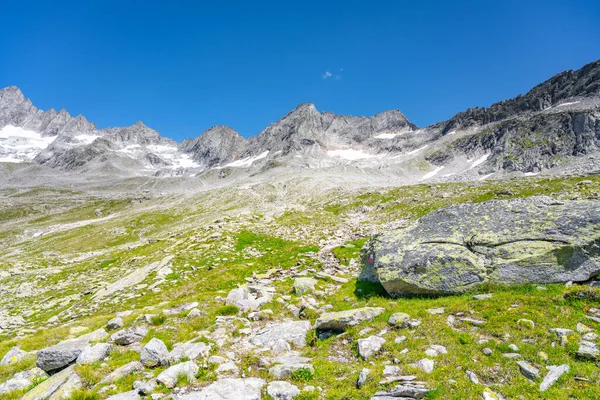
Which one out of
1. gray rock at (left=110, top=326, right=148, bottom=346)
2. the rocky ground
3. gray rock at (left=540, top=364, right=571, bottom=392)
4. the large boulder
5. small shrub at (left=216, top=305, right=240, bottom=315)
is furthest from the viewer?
small shrub at (left=216, top=305, right=240, bottom=315)

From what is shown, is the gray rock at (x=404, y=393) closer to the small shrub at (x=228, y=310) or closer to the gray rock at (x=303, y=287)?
the small shrub at (x=228, y=310)

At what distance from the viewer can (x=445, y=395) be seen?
6824 millimetres

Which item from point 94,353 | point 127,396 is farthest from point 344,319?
point 94,353

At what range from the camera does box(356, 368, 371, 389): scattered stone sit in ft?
25.0

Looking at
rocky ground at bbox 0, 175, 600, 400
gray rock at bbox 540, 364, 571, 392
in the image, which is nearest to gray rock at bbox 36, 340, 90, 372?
rocky ground at bbox 0, 175, 600, 400

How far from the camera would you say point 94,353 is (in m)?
10.2

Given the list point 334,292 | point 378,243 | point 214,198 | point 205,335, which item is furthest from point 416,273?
point 214,198

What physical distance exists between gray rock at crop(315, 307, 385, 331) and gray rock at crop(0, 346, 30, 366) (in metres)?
11.8

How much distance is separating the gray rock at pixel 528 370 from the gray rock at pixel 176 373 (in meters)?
8.80

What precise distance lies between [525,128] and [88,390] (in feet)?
704

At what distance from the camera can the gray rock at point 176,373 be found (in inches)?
326

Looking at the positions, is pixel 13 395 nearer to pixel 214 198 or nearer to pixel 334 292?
pixel 334 292

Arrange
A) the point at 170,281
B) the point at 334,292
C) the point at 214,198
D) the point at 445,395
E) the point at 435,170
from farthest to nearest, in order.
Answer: the point at 435,170
the point at 214,198
the point at 170,281
the point at 334,292
the point at 445,395

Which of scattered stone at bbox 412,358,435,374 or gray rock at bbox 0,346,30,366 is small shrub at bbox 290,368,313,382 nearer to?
scattered stone at bbox 412,358,435,374
